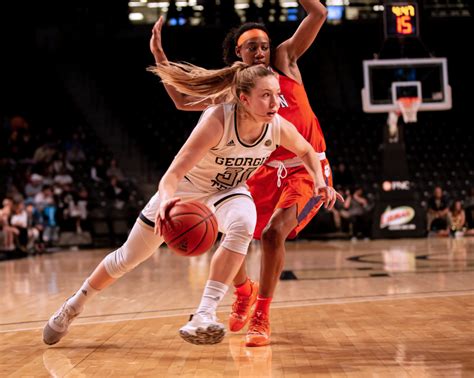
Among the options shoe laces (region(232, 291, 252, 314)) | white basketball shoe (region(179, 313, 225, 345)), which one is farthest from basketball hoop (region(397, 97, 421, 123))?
white basketball shoe (region(179, 313, 225, 345))

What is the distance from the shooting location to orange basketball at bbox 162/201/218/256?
3.45 m

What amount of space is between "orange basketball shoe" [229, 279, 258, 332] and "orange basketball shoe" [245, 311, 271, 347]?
0.20 metres

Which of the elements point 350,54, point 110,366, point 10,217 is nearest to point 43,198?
point 10,217

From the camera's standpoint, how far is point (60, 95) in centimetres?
2011

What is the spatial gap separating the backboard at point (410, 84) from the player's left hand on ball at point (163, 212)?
11.7 meters

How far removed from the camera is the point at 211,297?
369 cm

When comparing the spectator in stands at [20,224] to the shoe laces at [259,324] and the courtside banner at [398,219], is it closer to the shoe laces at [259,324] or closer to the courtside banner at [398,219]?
the courtside banner at [398,219]

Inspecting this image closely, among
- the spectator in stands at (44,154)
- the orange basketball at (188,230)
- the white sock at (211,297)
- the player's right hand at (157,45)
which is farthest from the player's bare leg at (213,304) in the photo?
the spectator in stands at (44,154)

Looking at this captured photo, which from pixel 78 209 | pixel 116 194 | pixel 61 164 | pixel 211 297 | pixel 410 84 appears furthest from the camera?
pixel 61 164

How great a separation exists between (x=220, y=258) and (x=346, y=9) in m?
16.7

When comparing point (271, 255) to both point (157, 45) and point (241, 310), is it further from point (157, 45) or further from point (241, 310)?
point (157, 45)

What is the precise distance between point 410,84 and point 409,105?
17.3 inches

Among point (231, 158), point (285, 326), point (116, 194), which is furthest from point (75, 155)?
point (231, 158)

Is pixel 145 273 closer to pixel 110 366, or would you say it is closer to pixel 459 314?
pixel 459 314
